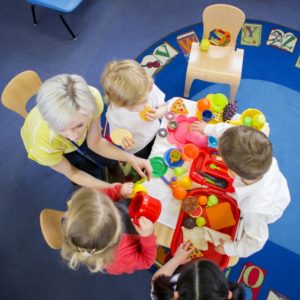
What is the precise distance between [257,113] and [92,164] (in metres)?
1.14

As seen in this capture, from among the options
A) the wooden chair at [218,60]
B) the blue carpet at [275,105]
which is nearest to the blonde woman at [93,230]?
the blue carpet at [275,105]

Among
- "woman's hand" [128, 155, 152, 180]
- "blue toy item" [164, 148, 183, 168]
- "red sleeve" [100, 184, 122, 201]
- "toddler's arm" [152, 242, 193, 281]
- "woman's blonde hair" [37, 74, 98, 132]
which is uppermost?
"woman's blonde hair" [37, 74, 98, 132]

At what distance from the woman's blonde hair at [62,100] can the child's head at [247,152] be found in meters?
0.71

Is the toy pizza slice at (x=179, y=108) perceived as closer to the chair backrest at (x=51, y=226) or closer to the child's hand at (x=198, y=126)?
the child's hand at (x=198, y=126)

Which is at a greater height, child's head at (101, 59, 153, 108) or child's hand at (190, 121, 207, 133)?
child's head at (101, 59, 153, 108)

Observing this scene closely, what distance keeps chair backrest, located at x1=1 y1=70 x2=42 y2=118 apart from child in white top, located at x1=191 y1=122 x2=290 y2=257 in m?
1.32

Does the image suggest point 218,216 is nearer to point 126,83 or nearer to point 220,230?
point 220,230

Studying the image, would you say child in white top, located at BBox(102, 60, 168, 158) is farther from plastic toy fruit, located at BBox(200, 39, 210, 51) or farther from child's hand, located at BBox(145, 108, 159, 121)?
plastic toy fruit, located at BBox(200, 39, 210, 51)

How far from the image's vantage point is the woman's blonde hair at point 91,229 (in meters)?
1.22

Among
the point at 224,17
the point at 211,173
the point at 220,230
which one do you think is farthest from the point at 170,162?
the point at 224,17

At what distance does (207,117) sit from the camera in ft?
6.36

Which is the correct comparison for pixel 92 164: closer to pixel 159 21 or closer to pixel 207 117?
pixel 207 117

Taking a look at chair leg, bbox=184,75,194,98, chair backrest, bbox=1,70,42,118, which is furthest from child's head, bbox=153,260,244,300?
chair leg, bbox=184,75,194,98

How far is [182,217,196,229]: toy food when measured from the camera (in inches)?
63.4
